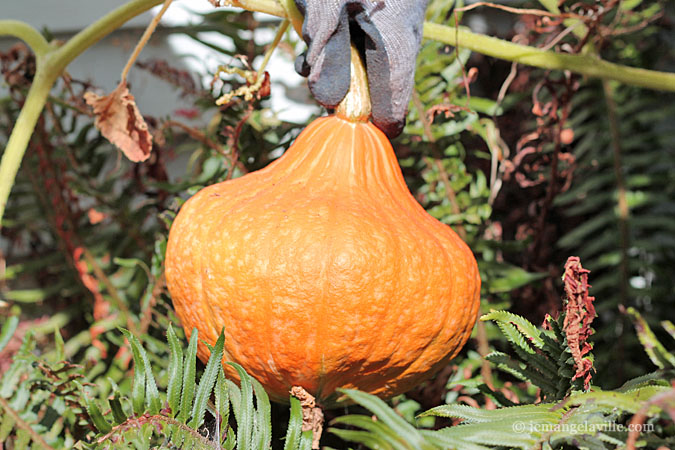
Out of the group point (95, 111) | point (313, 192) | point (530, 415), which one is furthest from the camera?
point (95, 111)

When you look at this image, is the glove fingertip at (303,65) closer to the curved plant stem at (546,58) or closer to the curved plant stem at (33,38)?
the curved plant stem at (546,58)

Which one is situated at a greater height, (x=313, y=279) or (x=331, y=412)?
(x=313, y=279)

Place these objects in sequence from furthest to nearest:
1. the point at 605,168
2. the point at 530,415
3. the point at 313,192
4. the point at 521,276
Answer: the point at 605,168
the point at 521,276
the point at 313,192
the point at 530,415

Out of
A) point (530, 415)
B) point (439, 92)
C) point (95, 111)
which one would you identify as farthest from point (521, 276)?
point (95, 111)

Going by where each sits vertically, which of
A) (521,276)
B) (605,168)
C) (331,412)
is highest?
(605,168)

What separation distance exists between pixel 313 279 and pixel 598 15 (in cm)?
67

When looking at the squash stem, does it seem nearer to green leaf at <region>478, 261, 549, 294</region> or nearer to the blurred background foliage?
the blurred background foliage

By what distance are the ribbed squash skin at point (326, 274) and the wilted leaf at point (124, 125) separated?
196mm

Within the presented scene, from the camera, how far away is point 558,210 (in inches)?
53.6

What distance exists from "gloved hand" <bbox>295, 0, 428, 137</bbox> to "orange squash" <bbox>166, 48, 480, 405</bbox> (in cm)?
3

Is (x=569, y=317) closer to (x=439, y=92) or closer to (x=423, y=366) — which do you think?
(x=423, y=366)

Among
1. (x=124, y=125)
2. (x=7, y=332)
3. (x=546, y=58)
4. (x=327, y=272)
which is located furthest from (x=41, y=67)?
(x=546, y=58)

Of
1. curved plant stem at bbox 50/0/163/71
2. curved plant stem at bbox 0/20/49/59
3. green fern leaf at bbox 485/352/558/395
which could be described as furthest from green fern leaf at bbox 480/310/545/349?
curved plant stem at bbox 0/20/49/59

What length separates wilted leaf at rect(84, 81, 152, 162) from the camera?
2.79 ft
